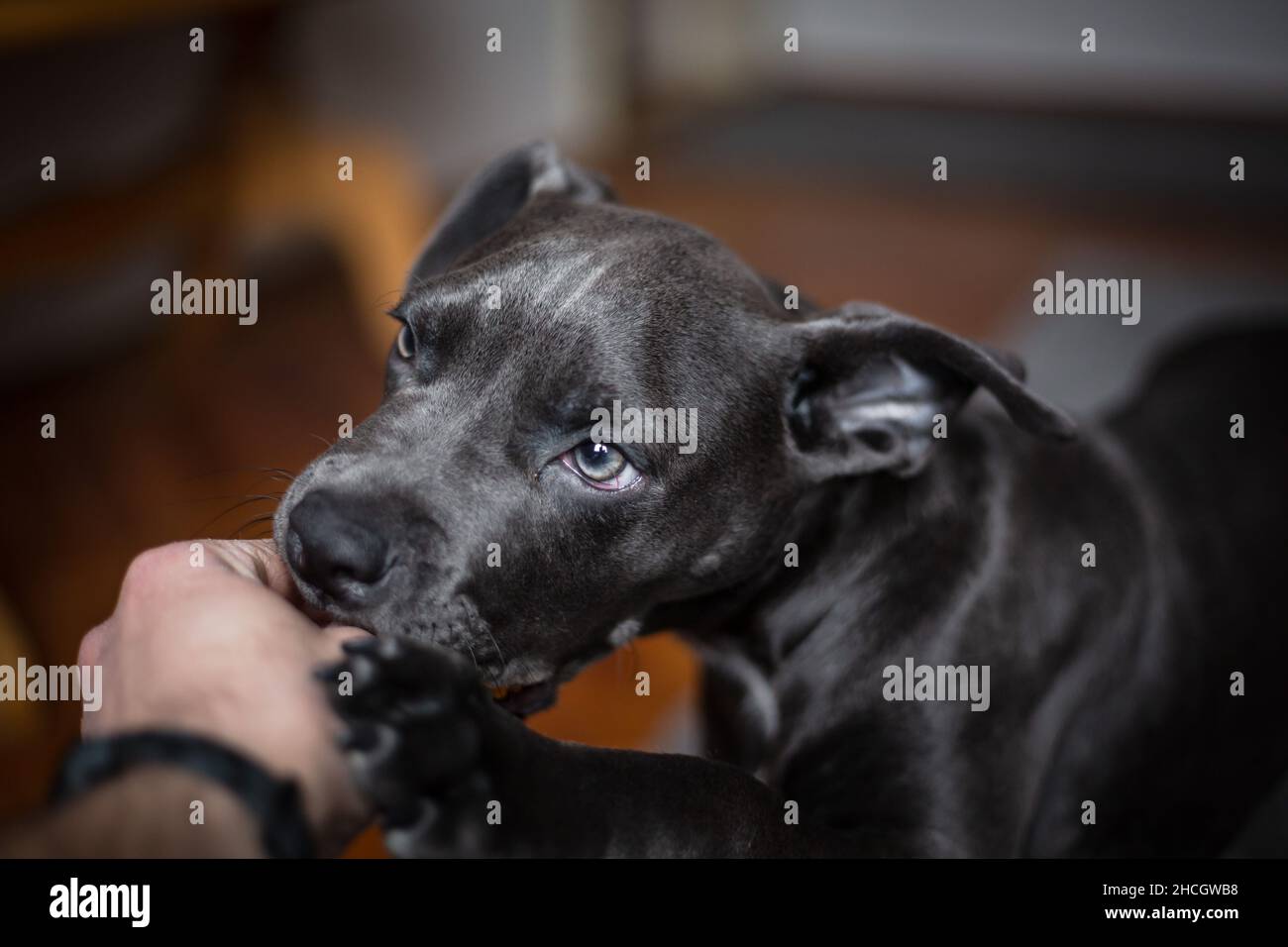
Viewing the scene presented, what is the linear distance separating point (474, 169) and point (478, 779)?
6.86 metres

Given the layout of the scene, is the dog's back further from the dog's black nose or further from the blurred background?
the dog's black nose

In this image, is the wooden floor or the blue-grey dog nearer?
the blue-grey dog

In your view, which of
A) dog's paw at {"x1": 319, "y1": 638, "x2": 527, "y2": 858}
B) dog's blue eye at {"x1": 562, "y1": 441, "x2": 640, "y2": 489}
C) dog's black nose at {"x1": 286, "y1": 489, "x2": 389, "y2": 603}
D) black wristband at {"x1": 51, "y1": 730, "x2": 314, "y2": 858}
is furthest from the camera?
dog's blue eye at {"x1": 562, "y1": 441, "x2": 640, "y2": 489}

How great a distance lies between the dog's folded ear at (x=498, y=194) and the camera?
2494mm

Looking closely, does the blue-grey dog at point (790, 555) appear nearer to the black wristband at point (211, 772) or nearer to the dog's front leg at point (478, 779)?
the dog's front leg at point (478, 779)

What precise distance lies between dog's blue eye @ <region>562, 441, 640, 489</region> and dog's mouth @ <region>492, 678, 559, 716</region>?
0.34m

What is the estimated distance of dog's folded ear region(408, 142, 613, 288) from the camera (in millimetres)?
2494

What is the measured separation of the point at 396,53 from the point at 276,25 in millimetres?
1895

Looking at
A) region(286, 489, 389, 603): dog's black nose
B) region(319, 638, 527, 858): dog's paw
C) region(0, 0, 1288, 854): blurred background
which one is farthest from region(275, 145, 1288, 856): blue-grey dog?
region(0, 0, 1288, 854): blurred background

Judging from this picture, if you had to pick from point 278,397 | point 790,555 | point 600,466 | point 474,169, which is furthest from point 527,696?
point 474,169

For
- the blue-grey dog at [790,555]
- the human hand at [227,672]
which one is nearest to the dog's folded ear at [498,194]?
the blue-grey dog at [790,555]

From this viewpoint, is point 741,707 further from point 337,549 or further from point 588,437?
point 337,549
